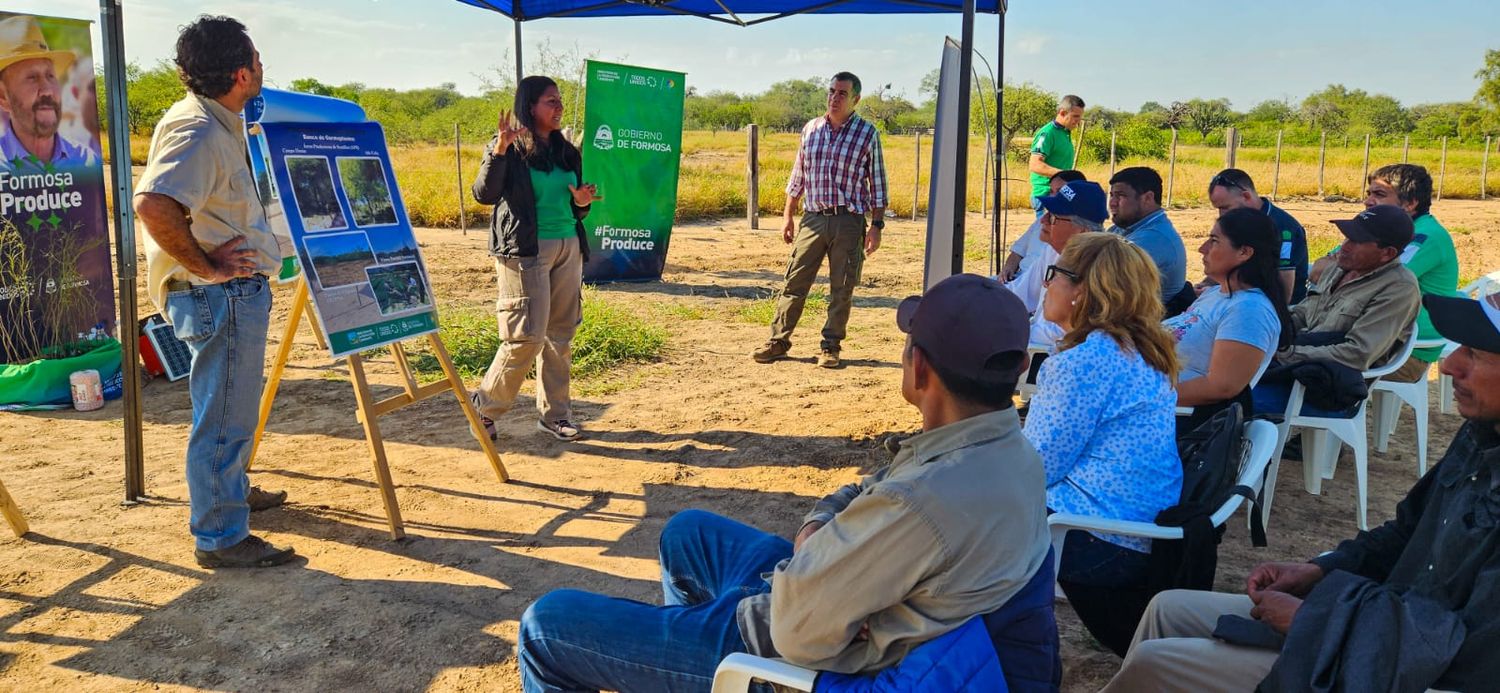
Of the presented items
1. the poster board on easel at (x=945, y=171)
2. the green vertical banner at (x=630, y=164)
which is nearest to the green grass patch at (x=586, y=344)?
the green vertical banner at (x=630, y=164)

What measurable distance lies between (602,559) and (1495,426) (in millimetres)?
2918

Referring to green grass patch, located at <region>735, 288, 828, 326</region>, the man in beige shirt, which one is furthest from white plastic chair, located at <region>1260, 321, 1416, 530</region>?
green grass patch, located at <region>735, 288, 828, 326</region>

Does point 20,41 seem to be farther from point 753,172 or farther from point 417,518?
point 753,172

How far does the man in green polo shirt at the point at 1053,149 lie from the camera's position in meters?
8.52

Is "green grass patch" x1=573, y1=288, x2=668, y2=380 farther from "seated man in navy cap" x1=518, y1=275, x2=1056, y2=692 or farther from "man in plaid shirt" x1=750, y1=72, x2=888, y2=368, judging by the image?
"seated man in navy cap" x1=518, y1=275, x2=1056, y2=692

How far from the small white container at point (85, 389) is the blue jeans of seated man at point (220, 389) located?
8.71 ft

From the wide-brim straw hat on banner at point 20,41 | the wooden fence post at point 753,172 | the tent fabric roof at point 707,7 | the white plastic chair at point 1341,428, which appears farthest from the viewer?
the wooden fence post at point 753,172

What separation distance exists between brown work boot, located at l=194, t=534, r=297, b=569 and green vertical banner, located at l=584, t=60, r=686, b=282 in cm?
640

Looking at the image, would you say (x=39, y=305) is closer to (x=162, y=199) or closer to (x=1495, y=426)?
(x=162, y=199)

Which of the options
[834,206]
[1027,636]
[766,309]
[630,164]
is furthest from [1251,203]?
[630,164]

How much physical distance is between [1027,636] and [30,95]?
672 centimetres

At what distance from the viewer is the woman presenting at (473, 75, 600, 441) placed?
477cm

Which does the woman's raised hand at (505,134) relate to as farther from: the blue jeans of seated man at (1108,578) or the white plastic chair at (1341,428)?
the white plastic chair at (1341,428)

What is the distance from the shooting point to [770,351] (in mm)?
7203
